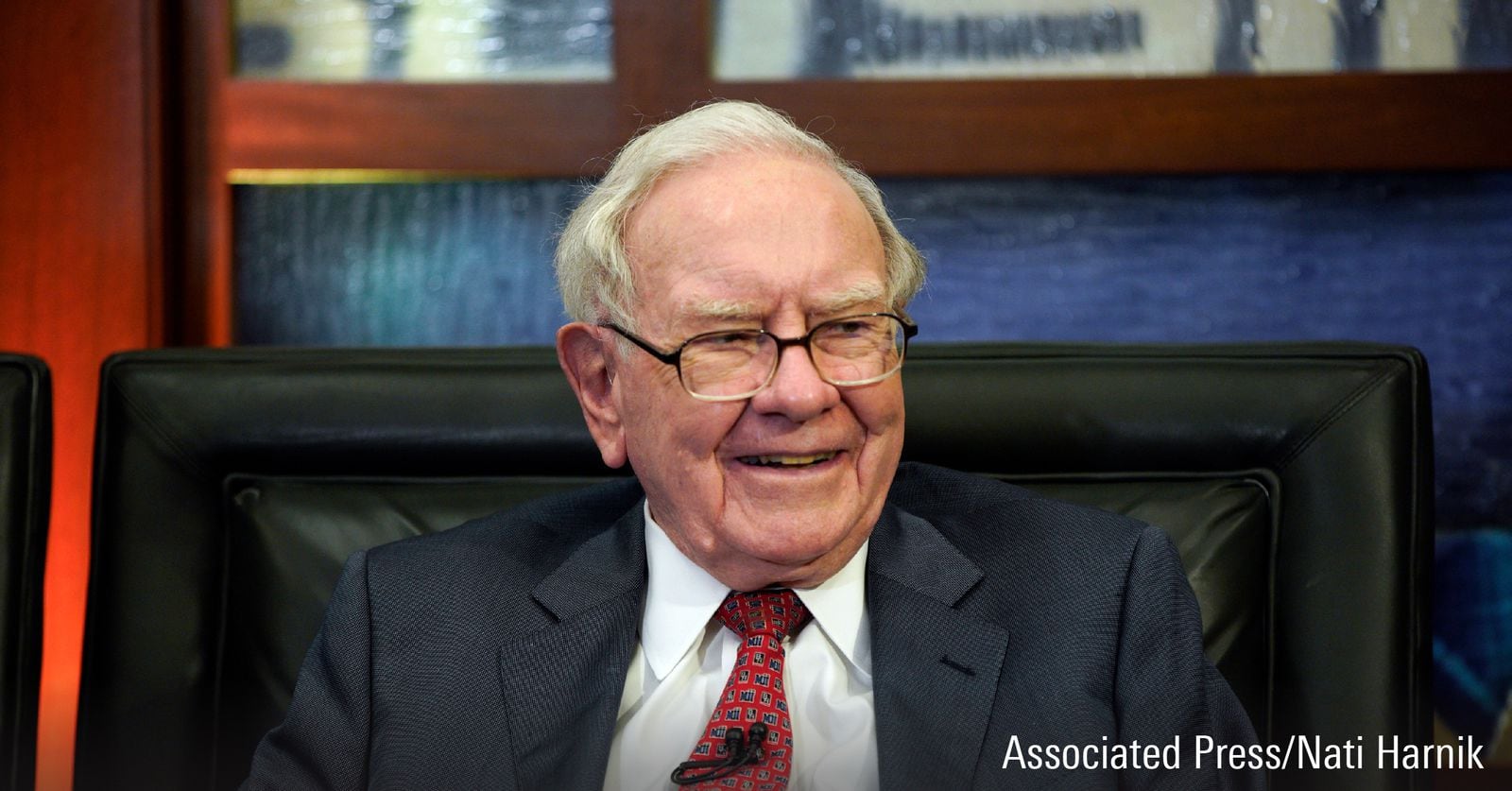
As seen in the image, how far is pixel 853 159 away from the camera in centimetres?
226

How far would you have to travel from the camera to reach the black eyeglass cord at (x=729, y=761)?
1238 millimetres

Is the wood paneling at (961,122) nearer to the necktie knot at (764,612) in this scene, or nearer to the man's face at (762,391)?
the man's face at (762,391)

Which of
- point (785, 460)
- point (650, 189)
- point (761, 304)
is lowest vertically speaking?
point (785, 460)

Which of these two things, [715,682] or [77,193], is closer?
[715,682]

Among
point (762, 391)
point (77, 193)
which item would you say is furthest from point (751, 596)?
point (77, 193)

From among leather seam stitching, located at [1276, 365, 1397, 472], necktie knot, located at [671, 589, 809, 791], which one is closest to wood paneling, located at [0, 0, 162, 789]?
necktie knot, located at [671, 589, 809, 791]

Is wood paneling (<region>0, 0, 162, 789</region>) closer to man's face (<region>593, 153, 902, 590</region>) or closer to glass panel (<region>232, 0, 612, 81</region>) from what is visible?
glass panel (<region>232, 0, 612, 81</region>)

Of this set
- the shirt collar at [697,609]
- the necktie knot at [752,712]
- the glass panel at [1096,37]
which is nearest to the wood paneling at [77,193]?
the glass panel at [1096,37]

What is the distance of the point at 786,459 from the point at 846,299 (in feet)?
0.55

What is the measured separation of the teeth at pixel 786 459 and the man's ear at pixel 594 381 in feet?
0.59

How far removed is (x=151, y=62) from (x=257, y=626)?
119 centimetres

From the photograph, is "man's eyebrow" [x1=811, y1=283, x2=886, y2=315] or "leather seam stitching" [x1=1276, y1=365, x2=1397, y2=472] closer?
"man's eyebrow" [x1=811, y1=283, x2=886, y2=315]

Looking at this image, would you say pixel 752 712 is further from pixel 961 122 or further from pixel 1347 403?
pixel 961 122

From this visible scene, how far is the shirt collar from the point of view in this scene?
54.3 inches
